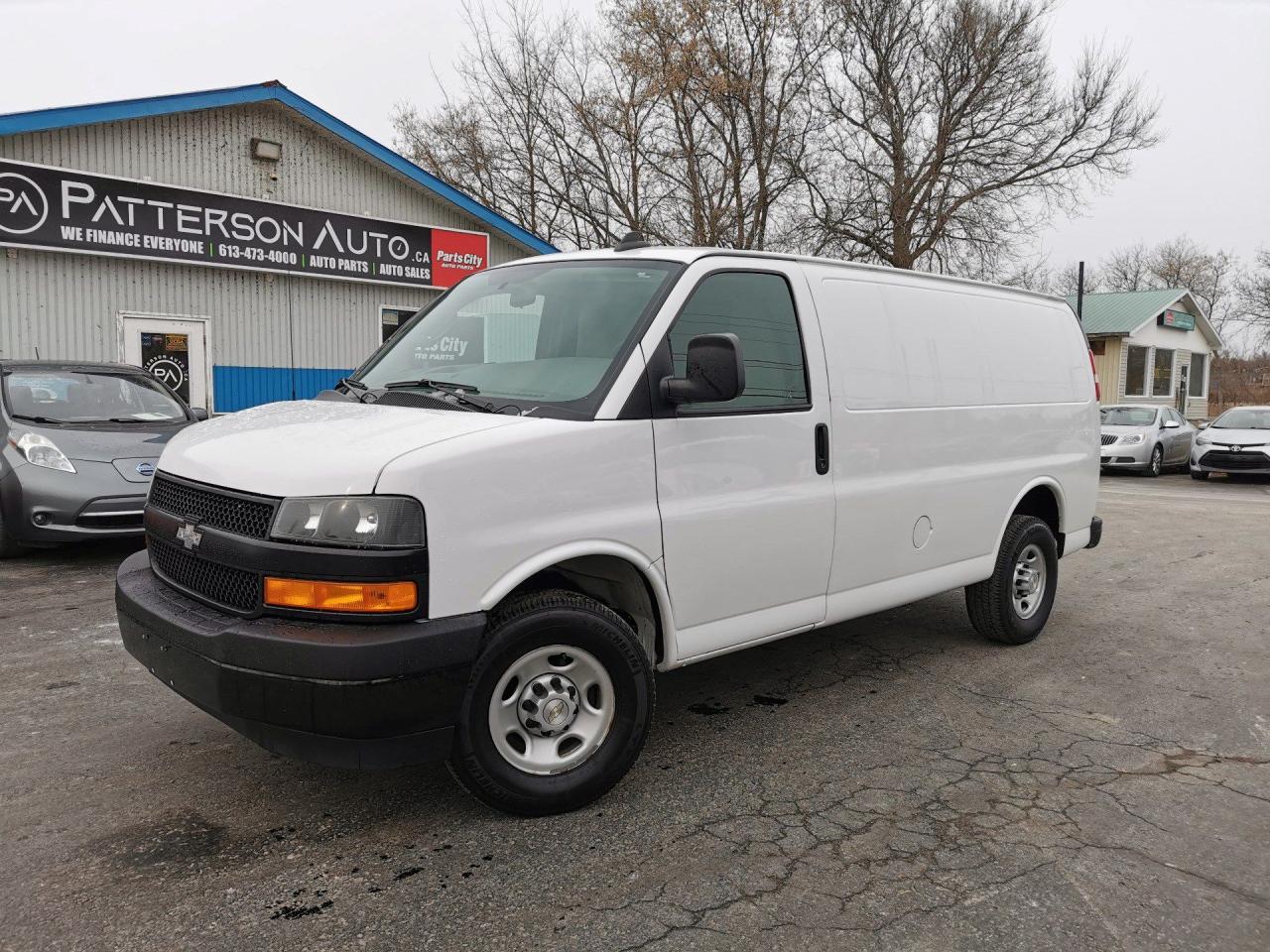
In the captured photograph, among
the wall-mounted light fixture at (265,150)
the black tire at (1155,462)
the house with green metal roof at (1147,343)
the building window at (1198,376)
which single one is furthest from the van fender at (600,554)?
the building window at (1198,376)

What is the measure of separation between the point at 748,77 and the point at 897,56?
4.37 m

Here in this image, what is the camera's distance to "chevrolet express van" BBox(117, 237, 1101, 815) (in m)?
2.90

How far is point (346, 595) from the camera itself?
2.88 m

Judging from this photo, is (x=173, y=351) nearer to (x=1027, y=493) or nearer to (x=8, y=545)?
(x=8, y=545)

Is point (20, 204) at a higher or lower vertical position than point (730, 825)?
higher

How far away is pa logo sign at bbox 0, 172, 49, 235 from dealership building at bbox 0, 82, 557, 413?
0.05 ft

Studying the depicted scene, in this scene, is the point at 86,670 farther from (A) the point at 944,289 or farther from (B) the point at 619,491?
(A) the point at 944,289

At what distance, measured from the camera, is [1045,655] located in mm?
5555

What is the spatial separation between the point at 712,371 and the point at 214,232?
38.9ft

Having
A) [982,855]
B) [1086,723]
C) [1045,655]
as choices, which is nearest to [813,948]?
[982,855]

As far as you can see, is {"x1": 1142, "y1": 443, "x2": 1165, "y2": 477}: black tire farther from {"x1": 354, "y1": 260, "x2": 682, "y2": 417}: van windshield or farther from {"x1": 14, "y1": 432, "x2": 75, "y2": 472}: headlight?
{"x1": 14, "y1": 432, "x2": 75, "y2": 472}: headlight

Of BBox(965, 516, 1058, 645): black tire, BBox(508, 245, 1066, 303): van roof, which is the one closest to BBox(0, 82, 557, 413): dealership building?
BBox(508, 245, 1066, 303): van roof

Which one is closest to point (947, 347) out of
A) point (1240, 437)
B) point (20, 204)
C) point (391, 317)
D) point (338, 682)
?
point (338, 682)

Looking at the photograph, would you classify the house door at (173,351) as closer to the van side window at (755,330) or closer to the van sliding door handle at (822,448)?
the van side window at (755,330)
